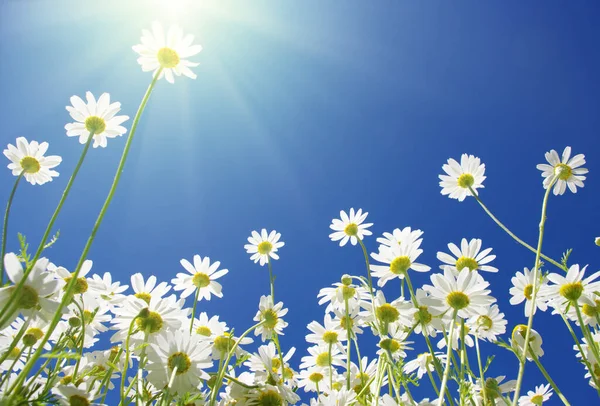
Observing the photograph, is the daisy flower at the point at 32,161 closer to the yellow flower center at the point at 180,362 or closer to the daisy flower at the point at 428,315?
the yellow flower center at the point at 180,362

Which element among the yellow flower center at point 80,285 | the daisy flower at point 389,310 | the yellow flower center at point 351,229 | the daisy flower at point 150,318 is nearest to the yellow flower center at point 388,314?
the daisy flower at point 389,310

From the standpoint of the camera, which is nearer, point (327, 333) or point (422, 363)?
point (422, 363)

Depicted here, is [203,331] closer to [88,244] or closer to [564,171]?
[88,244]

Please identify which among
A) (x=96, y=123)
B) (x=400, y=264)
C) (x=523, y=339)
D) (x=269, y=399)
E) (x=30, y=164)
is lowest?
(x=269, y=399)

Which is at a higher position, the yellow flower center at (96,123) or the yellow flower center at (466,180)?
the yellow flower center at (466,180)

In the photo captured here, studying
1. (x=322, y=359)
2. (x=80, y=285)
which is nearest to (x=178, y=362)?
(x=80, y=285)

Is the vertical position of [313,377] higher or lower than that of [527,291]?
lower
